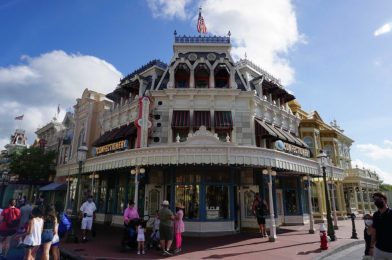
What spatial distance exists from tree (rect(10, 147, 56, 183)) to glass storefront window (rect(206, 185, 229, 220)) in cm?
2571

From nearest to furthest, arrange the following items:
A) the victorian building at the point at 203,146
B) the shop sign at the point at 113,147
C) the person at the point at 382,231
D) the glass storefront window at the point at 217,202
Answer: the person at the point at 382,231
the victorian building at the point at 203,146
the glass storefront window at the point at 217,202
the shop sign at the point at 113,147

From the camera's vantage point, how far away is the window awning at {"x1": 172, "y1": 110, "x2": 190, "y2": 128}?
56.0 feet

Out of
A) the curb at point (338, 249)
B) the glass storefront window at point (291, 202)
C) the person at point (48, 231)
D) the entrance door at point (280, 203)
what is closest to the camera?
the person at point (48, 231)

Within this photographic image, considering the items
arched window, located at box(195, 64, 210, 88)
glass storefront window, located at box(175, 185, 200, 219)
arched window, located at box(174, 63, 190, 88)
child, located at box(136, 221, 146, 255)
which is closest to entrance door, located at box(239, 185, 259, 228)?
glass storefront window, located at box(175, 185, 200, 219)

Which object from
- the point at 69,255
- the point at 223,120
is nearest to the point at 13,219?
the point at 69,255

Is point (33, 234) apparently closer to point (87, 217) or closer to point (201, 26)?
point (87, 217)

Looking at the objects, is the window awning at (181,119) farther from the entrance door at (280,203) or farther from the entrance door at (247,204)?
the entrance door at (280,203)

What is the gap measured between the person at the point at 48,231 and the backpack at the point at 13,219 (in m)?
Result: 3.23

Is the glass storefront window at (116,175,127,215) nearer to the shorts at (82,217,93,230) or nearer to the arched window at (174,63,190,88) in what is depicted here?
the shorts at (82,217,93,230)

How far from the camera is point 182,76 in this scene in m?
19.2

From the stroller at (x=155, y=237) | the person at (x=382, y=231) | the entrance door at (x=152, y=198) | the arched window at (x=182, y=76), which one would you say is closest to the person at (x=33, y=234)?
the stroller at (x=155, y=237)

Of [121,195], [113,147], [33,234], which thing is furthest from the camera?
[121,195]

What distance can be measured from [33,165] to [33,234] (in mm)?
29877

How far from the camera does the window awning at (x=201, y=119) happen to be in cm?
1708
